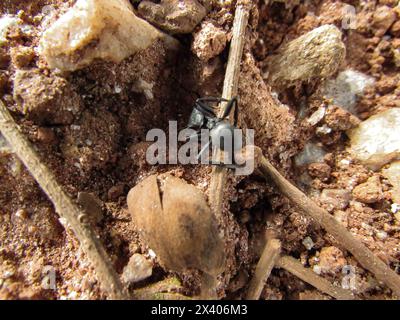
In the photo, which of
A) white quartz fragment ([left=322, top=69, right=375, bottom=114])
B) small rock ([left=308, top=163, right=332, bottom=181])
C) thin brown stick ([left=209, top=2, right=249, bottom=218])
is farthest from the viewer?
white quartz fragment ([left=322, top=69, right=375, bottom=114])

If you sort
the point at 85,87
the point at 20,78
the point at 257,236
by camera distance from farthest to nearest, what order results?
1. the point at 257,236
2. the point at 85,87
3. the point at 20,78

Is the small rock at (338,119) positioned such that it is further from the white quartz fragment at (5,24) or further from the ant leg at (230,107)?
the white quartz fragment at (5,24)

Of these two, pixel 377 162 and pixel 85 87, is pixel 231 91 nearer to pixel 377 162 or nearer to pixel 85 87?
pixel 85 87

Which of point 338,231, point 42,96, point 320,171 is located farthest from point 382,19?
point 42,96

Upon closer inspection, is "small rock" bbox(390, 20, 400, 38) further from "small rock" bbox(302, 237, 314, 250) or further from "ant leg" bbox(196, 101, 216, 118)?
"small rock" bbox(302, 237, 314, 250)

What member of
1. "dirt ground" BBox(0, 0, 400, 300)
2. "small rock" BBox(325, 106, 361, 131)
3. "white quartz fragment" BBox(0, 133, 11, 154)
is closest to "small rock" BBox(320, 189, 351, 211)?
"dirt ground" BBox(0, 0, 400, 300)

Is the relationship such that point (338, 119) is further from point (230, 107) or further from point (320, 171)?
point (230, 107)
